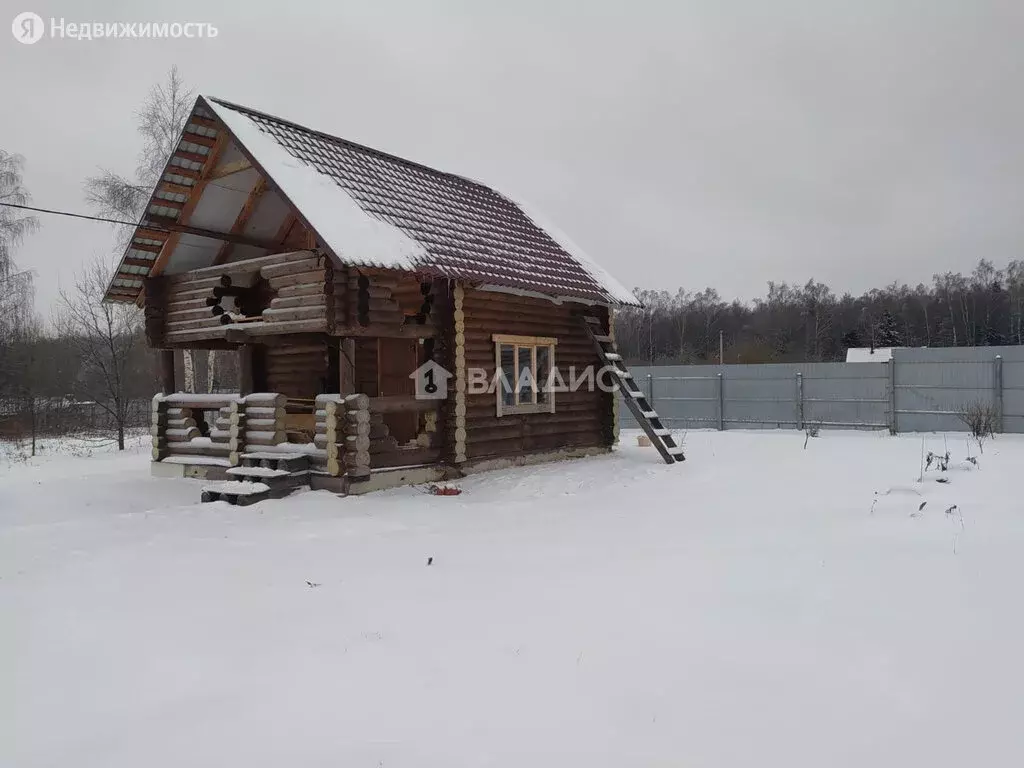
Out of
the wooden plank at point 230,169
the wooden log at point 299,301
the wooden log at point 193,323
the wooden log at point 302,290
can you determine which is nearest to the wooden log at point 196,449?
the wooden log at point 193,323

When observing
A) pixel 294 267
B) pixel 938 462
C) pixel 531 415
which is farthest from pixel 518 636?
pixel 938 462

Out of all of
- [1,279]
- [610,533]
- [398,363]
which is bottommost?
[610,533]

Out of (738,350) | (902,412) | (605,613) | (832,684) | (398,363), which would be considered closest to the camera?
(832,684)

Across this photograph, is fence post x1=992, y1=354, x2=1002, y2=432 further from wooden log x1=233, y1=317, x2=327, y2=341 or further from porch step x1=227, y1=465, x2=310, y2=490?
porch step x1=227, y1=465, x2=310, y2=490

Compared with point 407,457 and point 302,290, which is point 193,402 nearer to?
point 302,290

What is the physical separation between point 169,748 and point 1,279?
22.2 meters

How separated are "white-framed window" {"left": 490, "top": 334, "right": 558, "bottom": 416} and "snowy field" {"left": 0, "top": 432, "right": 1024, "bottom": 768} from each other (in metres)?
3.52

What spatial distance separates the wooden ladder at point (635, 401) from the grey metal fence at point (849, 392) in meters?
6.92

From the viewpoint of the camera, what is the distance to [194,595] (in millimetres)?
4730

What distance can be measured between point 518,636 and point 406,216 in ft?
24.0

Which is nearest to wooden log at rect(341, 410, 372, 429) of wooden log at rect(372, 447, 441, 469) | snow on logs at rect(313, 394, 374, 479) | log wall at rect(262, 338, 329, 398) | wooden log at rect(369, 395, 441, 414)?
snow on logs at rect(313, 394, 374, 479)

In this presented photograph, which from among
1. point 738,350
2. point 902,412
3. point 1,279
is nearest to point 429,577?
point 902,412

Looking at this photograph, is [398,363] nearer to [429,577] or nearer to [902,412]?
[429,577]

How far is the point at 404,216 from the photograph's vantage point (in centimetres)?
987
